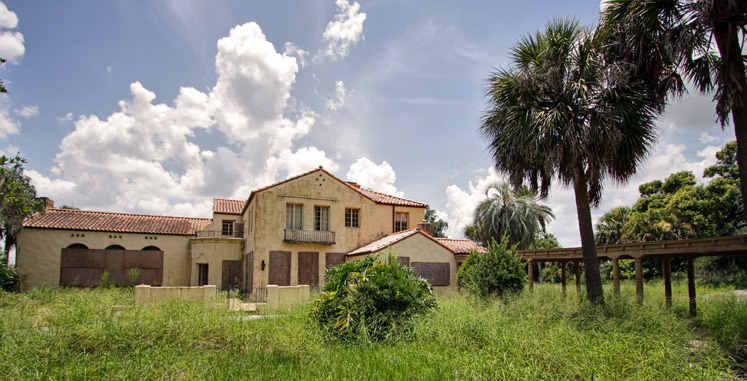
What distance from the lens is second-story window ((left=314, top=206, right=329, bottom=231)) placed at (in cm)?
2469

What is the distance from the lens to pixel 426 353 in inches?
316

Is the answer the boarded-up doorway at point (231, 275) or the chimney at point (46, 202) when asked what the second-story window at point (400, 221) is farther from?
the chimney at point (46, 202)

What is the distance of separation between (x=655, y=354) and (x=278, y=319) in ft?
28.5

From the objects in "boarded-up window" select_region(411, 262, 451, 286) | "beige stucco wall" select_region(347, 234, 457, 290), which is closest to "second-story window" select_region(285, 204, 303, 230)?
"beige stucco wall" select_region(347, 234, 457, 290)

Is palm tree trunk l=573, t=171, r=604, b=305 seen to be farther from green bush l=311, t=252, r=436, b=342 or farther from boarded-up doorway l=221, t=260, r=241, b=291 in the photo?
boarded-up doorway l=221, t=260, r=241, b=291

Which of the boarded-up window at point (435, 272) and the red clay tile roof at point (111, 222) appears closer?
the boarded-up window at point (435, 272)

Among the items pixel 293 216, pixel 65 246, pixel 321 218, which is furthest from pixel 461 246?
pixel 65 246

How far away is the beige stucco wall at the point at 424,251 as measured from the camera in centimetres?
2170

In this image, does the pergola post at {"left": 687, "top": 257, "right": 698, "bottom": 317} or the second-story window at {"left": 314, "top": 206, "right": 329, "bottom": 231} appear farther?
the second-story window at {"left": 314, "top": 206, "right": 329, "bottom": 231}

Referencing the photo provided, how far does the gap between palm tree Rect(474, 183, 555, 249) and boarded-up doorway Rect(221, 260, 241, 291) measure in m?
19.2

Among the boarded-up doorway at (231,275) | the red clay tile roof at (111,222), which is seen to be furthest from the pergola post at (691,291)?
the red clay tile roof at (111,222)

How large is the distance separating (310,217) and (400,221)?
5883 millimetres

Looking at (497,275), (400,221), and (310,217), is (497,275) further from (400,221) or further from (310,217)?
(400,221)

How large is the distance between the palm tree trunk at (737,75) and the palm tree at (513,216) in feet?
81.0
